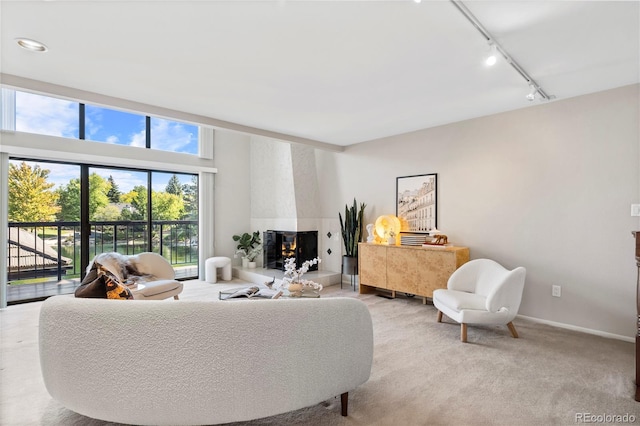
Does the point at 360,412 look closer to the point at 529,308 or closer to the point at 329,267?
the point at 529,308

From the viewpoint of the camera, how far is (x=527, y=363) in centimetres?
248

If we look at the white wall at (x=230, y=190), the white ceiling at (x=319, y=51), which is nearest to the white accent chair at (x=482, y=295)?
the white ceiling at (x=319, y=51)

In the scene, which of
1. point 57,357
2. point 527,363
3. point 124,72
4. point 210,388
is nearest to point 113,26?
point 124,72

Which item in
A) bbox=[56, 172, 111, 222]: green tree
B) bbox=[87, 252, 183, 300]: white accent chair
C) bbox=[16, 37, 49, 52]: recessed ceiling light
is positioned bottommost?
bbox=[87, 252, 183, 300]: white accent chair

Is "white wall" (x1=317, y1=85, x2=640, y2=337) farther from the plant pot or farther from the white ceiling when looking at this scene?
the plant pot

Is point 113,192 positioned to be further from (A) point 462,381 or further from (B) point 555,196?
(B) point 555,196

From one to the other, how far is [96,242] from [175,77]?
11.4 feet

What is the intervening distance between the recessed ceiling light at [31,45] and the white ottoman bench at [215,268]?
3.83 m

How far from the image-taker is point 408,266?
4.02 meters

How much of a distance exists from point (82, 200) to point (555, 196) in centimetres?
614

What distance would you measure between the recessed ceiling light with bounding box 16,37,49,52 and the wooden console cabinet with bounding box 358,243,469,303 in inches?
151

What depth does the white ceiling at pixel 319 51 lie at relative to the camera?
181 centimetres

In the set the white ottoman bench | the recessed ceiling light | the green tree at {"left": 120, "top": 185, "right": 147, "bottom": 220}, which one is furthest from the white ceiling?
the white ottoman bench

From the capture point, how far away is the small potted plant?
5976mm
